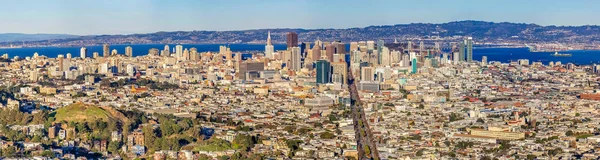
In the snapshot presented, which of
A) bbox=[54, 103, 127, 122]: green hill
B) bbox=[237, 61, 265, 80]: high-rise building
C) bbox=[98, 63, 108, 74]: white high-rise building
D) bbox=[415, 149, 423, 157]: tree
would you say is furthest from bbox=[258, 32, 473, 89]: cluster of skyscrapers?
bbox=[415, 149, 423, 157]: tree

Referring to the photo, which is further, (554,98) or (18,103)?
(554,98)

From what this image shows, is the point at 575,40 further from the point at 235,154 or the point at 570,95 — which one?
the point at 235,154

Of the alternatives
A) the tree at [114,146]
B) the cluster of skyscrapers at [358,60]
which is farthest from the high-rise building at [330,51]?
the tree at [114,146]

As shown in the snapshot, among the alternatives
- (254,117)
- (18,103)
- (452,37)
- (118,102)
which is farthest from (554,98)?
(452,37)

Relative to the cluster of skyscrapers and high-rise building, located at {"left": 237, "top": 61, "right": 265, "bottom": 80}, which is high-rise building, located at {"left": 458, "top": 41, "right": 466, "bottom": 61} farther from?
high-rise building, located at {"left": 237, "top": 61, "right": 265, "bottom": 80}

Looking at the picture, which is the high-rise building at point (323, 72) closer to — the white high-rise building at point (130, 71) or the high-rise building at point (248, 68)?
the high-rise building at point (248, 68)

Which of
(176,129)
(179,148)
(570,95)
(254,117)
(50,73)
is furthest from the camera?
(50,73)
